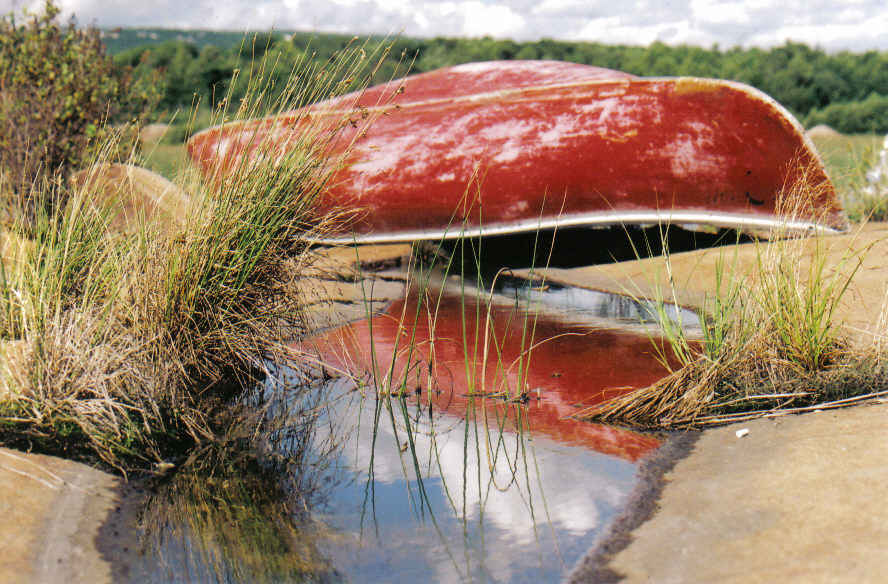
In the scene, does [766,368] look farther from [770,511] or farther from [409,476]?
[409,476]

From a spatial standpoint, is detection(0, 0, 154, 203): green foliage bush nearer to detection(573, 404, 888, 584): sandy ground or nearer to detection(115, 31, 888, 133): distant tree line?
detection(573, 404, 888, 584): sandy ground

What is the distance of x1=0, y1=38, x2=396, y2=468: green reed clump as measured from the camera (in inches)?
84.8

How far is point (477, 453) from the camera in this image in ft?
7.22

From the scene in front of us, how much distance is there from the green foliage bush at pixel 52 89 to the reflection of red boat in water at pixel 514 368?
2.79 metres

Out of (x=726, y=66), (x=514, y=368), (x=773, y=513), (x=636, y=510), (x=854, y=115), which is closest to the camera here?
(x=773, y=513)

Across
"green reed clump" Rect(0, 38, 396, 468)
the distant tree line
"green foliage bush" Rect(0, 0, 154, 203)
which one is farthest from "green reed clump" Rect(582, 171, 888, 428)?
the distant tree line

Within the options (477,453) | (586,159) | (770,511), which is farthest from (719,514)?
(586,159)

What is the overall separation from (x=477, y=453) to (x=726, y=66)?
21.6 meters

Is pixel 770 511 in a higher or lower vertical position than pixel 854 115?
higher

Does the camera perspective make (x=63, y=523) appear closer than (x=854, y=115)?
Yes

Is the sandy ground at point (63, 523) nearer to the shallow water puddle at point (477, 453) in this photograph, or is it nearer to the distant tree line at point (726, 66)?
the shallow water puddle at point (477, 453)

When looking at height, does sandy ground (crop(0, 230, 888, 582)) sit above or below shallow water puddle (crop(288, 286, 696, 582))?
above

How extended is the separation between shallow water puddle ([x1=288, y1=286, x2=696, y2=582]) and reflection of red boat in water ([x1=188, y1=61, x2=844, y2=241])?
1227 mm

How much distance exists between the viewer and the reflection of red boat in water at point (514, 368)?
7.79 feet
